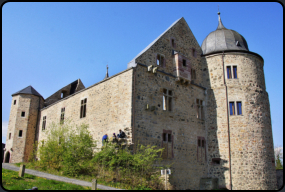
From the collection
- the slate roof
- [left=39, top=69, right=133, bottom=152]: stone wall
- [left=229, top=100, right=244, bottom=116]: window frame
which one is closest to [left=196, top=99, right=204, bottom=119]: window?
[left=229, top=100, right=244, bottom=116]: window frame

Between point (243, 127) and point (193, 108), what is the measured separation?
413cm

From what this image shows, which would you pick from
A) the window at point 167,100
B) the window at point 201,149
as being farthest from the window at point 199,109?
the window at point 167,100

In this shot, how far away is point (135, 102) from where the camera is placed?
16688 millimetres

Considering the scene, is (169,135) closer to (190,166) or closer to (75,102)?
(190,166)

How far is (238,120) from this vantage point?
67.2 feet

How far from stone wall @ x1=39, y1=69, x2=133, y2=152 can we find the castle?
2.6 inches

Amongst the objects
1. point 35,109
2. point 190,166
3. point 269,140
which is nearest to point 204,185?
point 190,166

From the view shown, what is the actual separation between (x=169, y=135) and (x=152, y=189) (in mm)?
Result: 4944

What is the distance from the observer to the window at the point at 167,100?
60.8 feet

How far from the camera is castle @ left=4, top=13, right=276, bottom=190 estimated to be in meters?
17.4

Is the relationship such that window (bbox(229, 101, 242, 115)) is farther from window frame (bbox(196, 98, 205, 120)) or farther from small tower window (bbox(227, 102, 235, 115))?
window frame (bbox(196, 98, 205, 120))

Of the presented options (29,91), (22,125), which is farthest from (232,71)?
(22,125)

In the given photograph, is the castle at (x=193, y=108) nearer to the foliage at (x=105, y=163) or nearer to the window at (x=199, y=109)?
the window at (x=199, y=109)

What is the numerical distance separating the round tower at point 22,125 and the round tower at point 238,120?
62.7 feet
